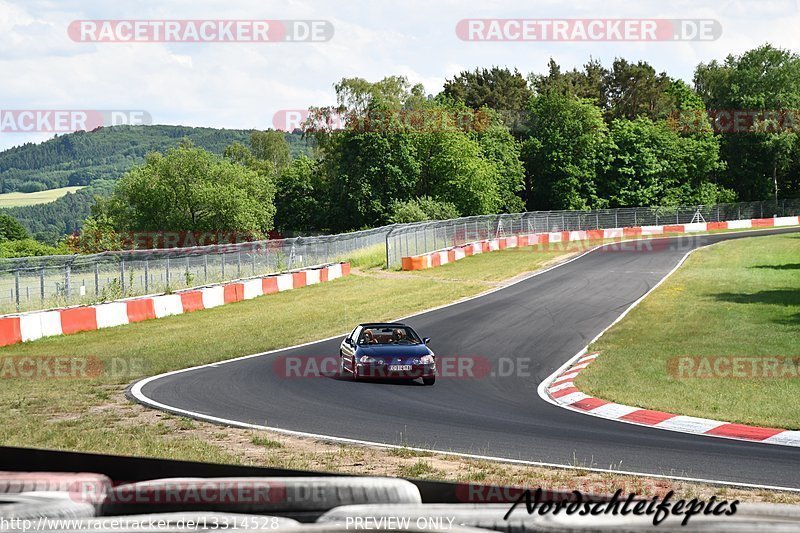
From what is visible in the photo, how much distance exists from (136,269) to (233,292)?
4417 millimetres

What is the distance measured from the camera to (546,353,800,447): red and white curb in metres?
12.3

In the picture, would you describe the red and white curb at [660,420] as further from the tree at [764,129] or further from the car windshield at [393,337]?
the tree at [764,129]

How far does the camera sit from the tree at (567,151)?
8462 centimetres

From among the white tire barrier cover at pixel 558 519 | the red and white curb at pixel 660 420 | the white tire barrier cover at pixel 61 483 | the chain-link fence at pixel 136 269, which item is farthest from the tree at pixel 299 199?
the white tire barrier cover at pixel 558 519

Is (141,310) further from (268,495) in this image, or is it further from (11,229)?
(11,229)

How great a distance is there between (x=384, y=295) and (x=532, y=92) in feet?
303

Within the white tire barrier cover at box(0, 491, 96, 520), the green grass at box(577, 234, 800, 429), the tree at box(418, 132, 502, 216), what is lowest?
the green grass at box(577, 234, 800, 429)

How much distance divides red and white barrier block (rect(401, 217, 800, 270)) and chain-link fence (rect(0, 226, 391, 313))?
16.3ft

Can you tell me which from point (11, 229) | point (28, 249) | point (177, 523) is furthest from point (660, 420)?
point (11, 229)

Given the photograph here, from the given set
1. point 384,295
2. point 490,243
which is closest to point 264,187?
point 490,243

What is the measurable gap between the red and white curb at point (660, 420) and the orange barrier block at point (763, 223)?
222 feet

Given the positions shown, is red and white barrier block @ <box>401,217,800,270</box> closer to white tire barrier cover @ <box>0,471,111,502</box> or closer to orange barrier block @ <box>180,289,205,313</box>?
orange barrier block @ <box>180,289,205,313</box>

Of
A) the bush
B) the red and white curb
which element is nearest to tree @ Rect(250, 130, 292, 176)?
the bush

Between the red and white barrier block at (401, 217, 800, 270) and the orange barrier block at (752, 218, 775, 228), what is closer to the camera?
the red and white barrier block at (401, 217, 800, 270)
